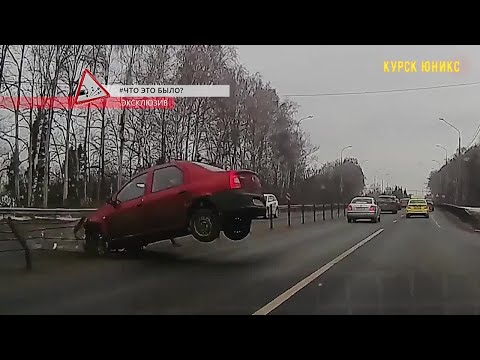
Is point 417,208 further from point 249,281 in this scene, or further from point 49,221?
point 249,281

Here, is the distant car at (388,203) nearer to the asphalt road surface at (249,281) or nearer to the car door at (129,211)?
the asphalt road surface at (249,281)

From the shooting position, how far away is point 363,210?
36938 millimetres

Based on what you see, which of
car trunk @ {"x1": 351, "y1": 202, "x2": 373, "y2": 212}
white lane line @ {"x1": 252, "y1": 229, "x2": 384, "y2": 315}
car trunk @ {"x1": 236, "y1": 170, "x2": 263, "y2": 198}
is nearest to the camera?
white lane line @ {"x1": 252, "y1": 229, "x2": 384, "y2": 315}

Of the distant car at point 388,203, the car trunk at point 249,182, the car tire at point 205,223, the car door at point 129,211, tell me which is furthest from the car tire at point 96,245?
the distant car at point 388,203

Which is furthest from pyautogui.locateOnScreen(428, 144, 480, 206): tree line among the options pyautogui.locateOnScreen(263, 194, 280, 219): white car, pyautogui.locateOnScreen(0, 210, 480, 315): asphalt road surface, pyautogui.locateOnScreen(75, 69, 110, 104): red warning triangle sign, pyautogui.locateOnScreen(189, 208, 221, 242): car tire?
pyautogui.locateOnScreen(75, 69, 110, 104): red warning triangle sign

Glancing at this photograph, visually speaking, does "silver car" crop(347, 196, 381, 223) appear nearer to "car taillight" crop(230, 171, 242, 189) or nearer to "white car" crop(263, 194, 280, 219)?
"white car" crop(263, 194, 280, 219)

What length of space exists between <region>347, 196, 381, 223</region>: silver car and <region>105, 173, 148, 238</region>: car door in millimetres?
21630

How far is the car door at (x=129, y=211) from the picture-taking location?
14.4m

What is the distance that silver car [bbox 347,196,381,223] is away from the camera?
3575 centimetres

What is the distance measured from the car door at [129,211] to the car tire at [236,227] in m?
1.75

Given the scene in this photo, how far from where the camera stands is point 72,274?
13.1 meters

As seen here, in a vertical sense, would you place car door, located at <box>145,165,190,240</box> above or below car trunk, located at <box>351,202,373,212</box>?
above
